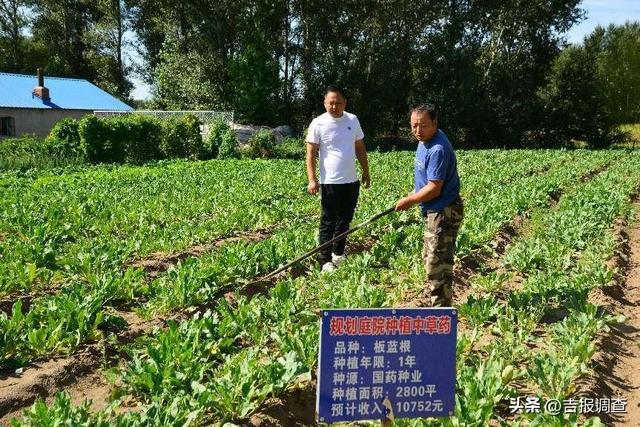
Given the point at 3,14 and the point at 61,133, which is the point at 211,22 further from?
the point at 3,14

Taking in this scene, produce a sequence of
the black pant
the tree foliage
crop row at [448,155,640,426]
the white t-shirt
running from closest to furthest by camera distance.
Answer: crop row at [448,155,640,426]
the white t-shirt
the black pant
the tree foliage

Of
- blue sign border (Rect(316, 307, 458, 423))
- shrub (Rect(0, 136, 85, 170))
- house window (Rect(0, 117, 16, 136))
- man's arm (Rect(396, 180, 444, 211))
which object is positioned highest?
house window (Rect(0, 117, 16, 136))

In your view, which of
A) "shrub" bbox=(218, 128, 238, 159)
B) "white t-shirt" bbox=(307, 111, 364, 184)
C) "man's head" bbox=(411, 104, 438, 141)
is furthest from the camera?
"shrub" bbox=(218, 128, 238, 159)

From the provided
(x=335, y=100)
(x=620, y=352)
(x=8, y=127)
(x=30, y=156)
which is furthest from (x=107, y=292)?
(x=8, y=127)

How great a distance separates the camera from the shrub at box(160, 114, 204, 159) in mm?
24234

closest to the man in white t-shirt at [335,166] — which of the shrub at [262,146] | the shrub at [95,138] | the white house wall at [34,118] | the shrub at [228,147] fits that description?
the shrub at [95,138]

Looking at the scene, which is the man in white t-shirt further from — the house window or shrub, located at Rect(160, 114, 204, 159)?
the house window

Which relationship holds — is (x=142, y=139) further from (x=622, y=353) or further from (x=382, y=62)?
(x=622, y=353)

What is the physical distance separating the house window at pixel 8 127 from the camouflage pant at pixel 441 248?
27419 millimetres

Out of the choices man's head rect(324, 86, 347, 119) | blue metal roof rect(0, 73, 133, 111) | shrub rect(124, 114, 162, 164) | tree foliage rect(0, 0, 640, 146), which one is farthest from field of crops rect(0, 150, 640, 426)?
tree foliage rect(0, 0, 640, 146)

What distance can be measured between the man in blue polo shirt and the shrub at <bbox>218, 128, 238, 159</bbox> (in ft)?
66.0

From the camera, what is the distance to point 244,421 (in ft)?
12.1

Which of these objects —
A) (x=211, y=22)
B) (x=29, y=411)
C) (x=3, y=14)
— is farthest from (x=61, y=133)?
(x=3, y=14)

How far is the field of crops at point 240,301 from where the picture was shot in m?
3.86
